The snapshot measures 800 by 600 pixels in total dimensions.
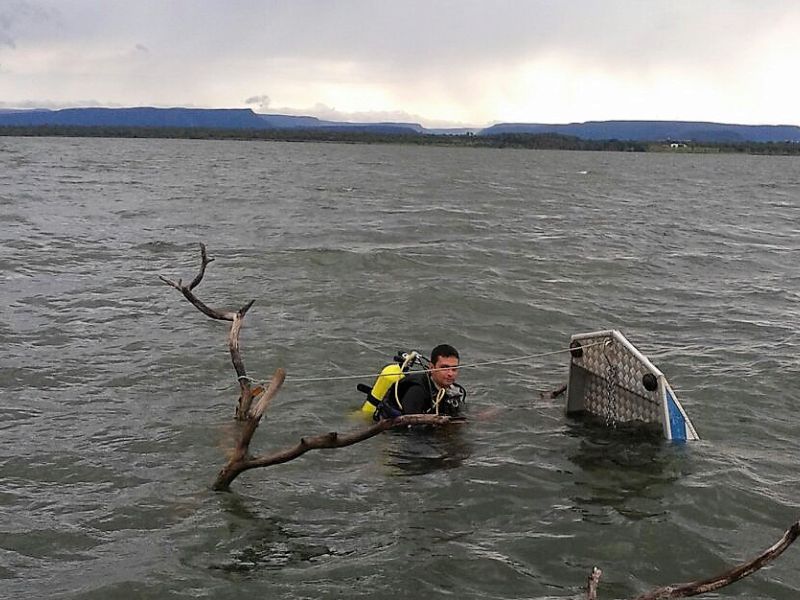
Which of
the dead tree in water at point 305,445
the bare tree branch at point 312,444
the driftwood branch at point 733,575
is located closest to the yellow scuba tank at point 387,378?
the dead tree in water at point 305,445

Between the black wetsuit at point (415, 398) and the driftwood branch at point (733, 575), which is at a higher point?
the driftwood branch at point (733, 575)

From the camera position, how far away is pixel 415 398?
8.35 metres

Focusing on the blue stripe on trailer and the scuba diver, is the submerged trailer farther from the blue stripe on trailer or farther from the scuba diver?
the scuba diver

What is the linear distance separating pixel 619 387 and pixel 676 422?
690 millimetres

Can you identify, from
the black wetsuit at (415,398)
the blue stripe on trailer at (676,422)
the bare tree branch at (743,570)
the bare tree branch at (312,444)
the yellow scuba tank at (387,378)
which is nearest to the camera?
the bare tree branch at (743,570)

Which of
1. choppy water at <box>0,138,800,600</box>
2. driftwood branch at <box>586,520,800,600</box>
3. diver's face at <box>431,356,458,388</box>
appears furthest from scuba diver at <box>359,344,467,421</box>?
driftwood branch at <box>586,520,800,600</box>

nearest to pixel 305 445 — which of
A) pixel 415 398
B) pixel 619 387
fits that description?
pixel 415 398

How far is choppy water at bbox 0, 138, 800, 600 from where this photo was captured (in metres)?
6.16

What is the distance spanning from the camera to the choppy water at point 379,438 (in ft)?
20.2

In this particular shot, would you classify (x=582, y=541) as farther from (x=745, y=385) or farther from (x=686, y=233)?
(x=686, y=233)

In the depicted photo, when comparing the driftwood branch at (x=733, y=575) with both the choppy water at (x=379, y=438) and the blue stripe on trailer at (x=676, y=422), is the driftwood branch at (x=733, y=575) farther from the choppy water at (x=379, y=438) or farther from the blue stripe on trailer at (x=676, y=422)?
the blue stripe on trailer at (x=676, y=422)

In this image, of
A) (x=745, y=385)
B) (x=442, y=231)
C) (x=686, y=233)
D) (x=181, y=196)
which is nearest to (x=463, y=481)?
(x=745, y=385)

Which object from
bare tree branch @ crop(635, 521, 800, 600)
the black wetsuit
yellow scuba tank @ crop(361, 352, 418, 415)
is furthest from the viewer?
yellow scuba tank @ crop(361, 352, 418, 415)

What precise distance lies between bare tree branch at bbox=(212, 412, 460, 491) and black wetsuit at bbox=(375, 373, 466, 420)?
1750 mm
